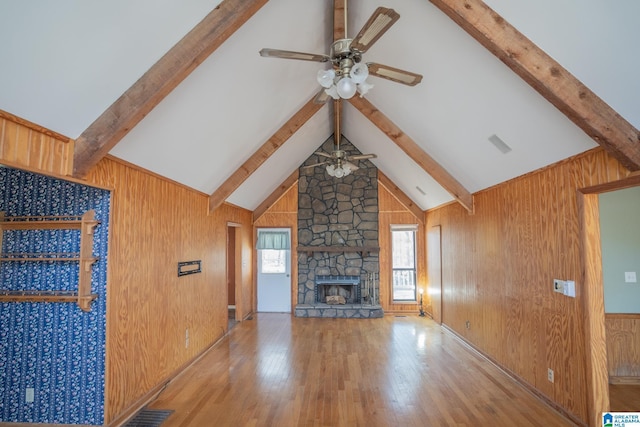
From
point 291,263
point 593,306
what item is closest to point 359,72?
point 593,306

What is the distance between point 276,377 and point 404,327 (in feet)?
10.6

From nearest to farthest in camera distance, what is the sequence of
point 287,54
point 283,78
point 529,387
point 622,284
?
1. point 287,54
2. point 529,387
3. point 622,284
4. point 283,78

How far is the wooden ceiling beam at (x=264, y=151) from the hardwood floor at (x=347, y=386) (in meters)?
2.34

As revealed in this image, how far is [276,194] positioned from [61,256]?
522 centimetres

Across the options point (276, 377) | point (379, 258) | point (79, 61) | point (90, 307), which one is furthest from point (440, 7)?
point (379, 258)

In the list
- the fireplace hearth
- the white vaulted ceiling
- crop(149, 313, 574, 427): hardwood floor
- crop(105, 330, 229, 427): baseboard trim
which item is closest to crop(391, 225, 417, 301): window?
the fireplace hearth

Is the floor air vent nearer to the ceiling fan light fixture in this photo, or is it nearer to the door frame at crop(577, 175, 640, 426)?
the door frame at crop(577, 175, 640, 426)

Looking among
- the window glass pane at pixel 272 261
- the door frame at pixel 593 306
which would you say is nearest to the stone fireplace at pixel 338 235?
the window glass pane at pixel 272 261

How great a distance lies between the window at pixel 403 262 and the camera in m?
8.08

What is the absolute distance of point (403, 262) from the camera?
815cm

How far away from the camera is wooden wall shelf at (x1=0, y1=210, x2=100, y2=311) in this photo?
9.95 ft

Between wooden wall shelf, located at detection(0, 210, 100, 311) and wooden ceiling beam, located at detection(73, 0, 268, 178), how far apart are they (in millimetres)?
630

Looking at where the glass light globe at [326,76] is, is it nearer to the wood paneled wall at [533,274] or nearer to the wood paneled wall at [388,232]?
the wood paneled wall at [533,274]

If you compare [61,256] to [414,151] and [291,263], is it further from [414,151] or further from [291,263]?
[291,263]
